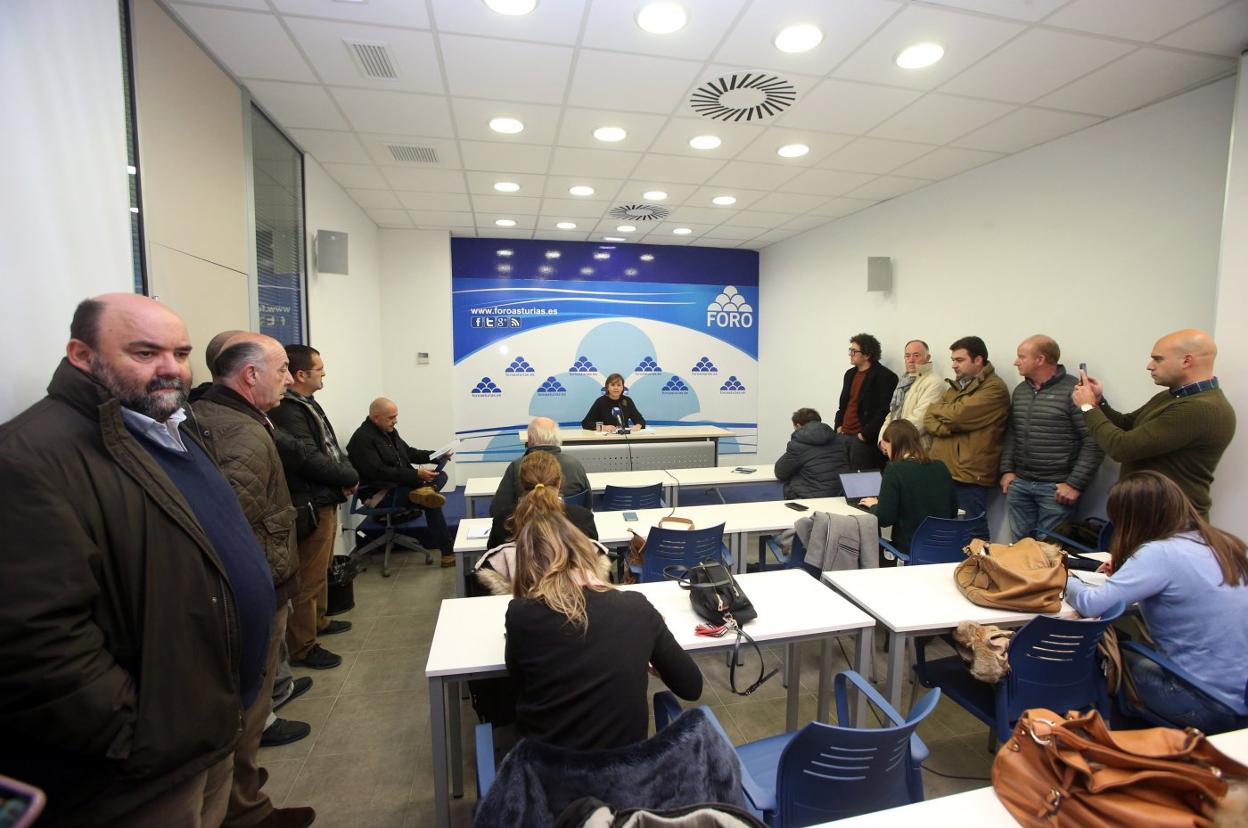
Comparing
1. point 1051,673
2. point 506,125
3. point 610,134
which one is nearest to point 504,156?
point 506,125

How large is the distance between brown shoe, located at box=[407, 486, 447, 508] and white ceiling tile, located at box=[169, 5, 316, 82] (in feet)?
Result: 9.60

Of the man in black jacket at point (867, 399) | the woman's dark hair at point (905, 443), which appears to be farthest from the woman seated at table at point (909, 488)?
the man in black jacket at point (867, 399)

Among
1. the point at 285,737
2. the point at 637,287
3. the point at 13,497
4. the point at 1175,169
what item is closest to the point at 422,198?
the point at 637,287

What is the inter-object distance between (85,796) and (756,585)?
6.88ft

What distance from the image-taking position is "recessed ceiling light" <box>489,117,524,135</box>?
138 inches

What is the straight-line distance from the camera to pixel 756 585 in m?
2.42

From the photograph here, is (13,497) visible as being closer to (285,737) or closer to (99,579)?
(99,579)

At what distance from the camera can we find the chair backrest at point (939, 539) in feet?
9.72

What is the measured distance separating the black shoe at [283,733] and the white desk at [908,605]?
8.08 feet

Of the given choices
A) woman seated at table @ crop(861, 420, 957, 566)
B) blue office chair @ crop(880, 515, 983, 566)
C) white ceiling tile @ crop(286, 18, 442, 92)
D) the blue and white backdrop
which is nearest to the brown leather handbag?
blue office chair @ crop(880, 515, 983, 566)

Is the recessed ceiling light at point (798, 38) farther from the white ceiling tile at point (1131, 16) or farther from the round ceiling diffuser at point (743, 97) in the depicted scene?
the white ceiling tile at point (1131, 16)

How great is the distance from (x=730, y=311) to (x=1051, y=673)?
655 centimetres

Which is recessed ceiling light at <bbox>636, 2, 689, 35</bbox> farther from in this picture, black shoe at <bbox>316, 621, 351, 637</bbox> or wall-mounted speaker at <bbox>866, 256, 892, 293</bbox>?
black shoe at <bbox>316, 621, 351, 637</bbox>

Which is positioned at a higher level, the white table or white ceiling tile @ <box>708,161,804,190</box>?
white ceiling tile @ <box>708,161,804,190</box>
